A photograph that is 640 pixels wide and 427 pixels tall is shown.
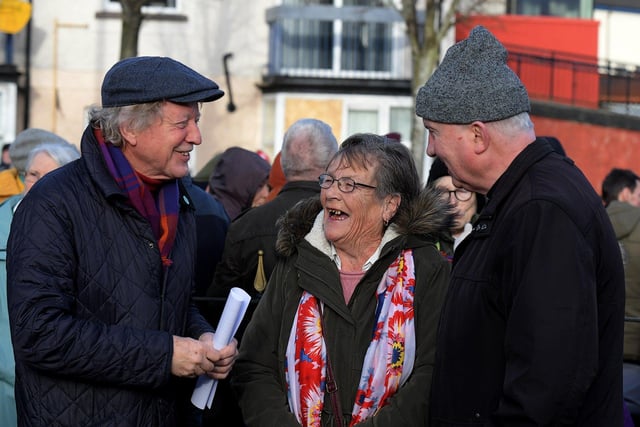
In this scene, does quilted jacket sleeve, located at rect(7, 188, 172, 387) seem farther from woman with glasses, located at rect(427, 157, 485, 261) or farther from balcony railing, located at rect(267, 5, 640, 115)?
balcony railing, located at rect(267, 5, 640, 115)

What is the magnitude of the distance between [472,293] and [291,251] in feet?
4.16

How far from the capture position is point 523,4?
25.3 meters

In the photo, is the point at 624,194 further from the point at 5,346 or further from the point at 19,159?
the point at 5,346

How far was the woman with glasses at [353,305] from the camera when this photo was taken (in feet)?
13.4

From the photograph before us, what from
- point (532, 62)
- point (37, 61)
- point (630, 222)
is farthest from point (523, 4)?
point (630, 222)

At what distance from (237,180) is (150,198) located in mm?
4186

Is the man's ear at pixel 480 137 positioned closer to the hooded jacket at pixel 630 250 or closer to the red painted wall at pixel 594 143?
the hooded jacket at pixel 630 250

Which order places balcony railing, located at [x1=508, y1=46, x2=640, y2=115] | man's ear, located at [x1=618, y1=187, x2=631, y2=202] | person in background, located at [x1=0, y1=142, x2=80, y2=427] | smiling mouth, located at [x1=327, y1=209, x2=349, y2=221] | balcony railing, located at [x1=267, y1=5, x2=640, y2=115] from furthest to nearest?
balcony railing, located at [x1=267, y1=5, x2=640, y2=115], balcony railing, located at [x1=508, y1=46, x2=640, y2=115], man's ear, located at [x1=618, y1=187, x2=631, y2=202], person in background, located at [x1=0, y1=142, x2=80, y2=427], smiling mouth, located at [x1=327, y1=209, x2=349, y2=221]

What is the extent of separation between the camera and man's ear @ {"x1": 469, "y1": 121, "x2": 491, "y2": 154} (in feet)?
10.6

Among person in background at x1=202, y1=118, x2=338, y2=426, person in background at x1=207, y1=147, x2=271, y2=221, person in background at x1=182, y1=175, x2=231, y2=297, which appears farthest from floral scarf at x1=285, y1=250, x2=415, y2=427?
person in background at x1=207, y1=147, x2=271, y2=221

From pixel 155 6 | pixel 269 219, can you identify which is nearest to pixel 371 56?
pixel 155 6

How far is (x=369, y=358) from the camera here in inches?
161

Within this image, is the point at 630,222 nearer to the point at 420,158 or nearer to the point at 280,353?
the point at 280,353

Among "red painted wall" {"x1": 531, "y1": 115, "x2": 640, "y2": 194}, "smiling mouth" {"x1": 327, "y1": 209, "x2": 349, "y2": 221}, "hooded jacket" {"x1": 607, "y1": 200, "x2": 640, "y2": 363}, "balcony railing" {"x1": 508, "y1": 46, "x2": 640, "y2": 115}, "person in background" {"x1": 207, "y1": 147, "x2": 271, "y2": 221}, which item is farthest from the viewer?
"balcony railing" {"x1": 508, "y1": 46, "x2": 640, "y2": 115}
